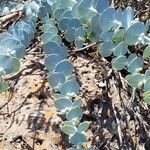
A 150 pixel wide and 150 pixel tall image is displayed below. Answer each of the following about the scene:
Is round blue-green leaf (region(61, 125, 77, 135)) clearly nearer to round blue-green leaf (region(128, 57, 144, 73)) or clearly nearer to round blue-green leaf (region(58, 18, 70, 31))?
round blue-green leaf (region(128, 57, 144, 73))

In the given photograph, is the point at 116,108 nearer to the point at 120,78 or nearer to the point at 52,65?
the point at 120,78

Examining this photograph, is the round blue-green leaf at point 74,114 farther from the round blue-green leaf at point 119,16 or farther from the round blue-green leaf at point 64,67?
the round blue-green leaf at point 119,16

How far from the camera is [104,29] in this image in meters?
1.08

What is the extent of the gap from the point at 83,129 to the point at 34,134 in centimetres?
15

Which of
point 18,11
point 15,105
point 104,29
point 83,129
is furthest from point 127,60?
point 18,11

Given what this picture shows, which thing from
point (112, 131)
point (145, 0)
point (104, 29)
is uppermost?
point (104, 29)

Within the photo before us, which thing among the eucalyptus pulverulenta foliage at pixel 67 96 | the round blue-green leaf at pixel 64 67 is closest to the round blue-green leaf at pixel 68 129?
the eucalyptus pulverulenta foliage at pixel 67 96

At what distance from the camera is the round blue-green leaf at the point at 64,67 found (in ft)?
3.34

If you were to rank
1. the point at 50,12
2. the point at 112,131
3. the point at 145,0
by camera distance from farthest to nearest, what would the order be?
1. the point at 145,0
2. the point at 50,12
3. the point at 112,131

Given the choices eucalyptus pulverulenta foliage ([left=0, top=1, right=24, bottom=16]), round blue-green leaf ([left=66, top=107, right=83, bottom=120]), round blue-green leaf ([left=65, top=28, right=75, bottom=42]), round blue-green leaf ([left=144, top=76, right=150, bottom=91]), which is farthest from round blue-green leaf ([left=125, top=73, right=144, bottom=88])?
eucalyptus pulverulenta foliage ([left=0, top=1, right=24, bottom=16])

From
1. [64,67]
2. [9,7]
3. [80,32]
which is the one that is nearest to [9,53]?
[64,67]

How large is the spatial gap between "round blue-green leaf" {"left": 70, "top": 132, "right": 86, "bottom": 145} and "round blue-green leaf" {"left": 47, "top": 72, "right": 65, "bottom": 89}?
0.38ft

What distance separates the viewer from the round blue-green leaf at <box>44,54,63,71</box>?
3.42ft

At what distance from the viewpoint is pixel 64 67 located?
1031 millimetres
